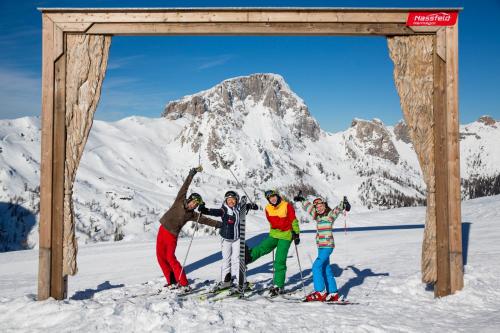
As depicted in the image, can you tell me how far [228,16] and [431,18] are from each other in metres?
3.18

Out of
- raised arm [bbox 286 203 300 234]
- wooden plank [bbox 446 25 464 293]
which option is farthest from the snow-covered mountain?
wooden plank [bbox 446 25 464 293]

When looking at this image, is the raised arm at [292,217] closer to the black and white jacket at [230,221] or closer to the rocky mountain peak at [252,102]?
the black and white jacket at [230,221]

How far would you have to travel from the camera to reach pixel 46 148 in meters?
6.07

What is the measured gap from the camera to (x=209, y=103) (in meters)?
159

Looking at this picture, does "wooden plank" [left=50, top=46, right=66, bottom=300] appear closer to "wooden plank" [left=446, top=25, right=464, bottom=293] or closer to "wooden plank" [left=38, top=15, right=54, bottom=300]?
"wooden plank" [left=38, top=15, right=54, bottom=300]

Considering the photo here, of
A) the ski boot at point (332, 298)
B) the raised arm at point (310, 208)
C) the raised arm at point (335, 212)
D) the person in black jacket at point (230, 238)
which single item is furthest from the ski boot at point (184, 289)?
the raised arm at point (335, 212)

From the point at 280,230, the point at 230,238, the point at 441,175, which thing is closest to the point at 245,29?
the point at 280,230

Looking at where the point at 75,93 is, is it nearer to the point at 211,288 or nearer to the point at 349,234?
the point at 211,288

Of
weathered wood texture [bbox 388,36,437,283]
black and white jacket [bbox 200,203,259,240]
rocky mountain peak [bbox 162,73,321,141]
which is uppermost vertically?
rocky mountain peak [bbox 162,73,321,141]

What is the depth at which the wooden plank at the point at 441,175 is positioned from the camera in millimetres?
6035

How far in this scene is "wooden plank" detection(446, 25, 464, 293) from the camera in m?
6.00

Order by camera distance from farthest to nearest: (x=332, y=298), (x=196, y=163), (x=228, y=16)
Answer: (x=196, y=163), (x=228, y=16), (x=332, y=298)

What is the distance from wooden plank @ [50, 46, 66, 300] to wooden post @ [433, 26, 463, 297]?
5931mm

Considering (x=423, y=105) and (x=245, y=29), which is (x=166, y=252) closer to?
(x=245, y=29)
